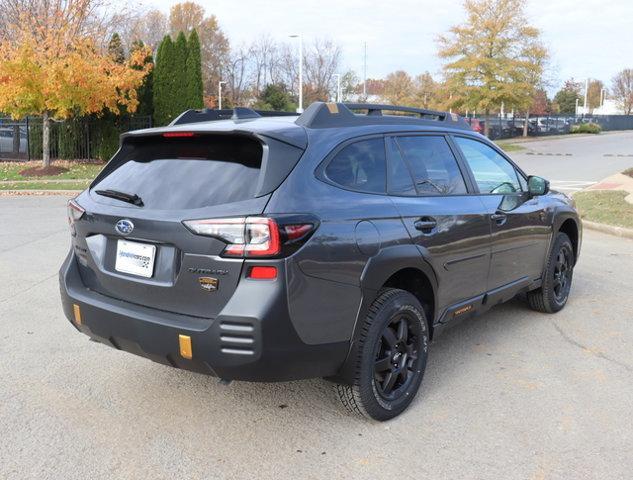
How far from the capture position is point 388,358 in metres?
3.64

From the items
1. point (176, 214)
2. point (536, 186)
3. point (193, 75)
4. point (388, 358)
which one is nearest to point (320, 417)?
point (388, 358)

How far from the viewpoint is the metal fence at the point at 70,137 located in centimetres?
2508

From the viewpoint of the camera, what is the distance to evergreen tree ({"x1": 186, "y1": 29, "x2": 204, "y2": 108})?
2598 cm

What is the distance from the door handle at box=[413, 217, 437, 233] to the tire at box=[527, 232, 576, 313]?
2117mm

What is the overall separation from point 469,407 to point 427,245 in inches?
40.2

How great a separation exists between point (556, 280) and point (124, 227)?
407 centimetres

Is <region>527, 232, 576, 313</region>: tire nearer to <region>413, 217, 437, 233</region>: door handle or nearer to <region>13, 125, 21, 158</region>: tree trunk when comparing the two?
<region>413, 217, 437, 233</region>: door handle

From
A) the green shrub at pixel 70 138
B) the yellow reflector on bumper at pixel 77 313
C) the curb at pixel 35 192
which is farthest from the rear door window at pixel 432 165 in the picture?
the green shrub at pixel 70 138

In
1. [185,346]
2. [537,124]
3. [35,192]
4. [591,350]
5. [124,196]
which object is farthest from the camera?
[537,124]

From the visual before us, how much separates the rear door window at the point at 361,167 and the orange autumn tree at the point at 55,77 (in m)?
17.7

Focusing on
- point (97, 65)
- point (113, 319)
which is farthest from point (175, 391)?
point (97, 65)

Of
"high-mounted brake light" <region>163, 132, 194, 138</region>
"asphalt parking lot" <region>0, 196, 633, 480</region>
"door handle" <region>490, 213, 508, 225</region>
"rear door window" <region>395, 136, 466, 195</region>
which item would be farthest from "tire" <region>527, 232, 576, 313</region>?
"high-mounted brake light" <region>163, 132, 194, 138</region>

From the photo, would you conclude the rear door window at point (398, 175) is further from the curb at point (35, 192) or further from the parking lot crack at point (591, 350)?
→ the curb at point (35, 192)

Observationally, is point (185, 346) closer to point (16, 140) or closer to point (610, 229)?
point (610, 229)
